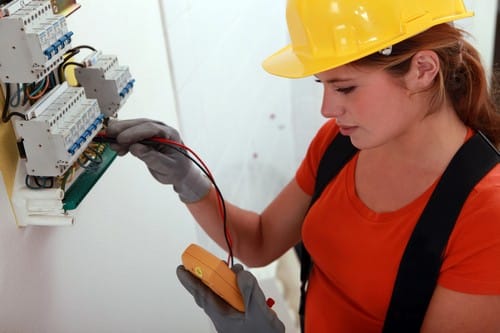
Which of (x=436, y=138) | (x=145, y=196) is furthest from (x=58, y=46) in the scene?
(x=436, y=138)

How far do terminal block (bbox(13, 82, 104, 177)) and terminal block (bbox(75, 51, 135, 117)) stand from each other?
81 millimetres

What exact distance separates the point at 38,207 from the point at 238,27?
1.28 m

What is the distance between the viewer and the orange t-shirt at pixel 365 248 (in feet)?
3.49

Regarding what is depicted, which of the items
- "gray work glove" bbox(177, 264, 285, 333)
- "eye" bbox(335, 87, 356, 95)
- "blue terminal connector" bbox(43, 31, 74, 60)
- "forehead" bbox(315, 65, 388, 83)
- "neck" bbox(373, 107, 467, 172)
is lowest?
"gray work glove" bbox(177, 264, 285, 333)

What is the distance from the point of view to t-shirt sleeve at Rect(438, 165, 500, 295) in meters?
1.05

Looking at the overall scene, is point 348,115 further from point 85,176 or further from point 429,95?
point 85,176

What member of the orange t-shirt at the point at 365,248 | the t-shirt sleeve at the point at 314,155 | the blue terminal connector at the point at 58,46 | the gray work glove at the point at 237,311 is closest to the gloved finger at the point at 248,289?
the gray work glove at the point at 237,311

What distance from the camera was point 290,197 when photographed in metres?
1.41

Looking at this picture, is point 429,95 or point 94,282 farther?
point 94,282

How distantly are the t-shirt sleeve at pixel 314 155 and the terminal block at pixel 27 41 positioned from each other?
23.9 inches

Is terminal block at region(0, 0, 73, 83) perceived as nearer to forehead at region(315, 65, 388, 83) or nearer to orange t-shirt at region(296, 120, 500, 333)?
forehead at region(315, 65, 388, 83)

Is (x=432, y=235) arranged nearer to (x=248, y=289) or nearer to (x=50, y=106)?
(x=248, y=289)

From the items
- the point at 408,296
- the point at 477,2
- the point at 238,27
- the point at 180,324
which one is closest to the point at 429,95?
the point at 408,296

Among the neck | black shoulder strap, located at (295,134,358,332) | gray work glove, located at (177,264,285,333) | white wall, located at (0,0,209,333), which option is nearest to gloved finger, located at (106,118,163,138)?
white wall, located at (0,0,209,333)
